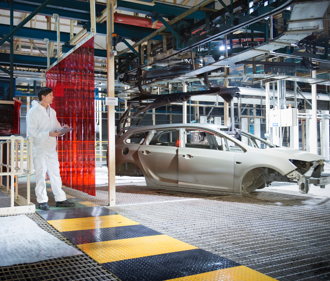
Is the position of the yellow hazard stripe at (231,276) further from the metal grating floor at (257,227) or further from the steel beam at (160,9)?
the steel beam at (160,9)

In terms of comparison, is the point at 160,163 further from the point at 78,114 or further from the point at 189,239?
the point at 189,239

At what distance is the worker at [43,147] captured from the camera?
5.05m

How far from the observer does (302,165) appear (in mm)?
5980

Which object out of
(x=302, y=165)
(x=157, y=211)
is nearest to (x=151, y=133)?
(x=157, y=211)

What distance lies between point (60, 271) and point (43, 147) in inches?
115

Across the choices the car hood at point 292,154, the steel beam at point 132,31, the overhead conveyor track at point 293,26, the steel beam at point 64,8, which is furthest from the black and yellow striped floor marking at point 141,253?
the steel beam at point 132,31

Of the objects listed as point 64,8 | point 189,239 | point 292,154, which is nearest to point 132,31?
point 64,8

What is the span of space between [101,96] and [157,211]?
12203mm

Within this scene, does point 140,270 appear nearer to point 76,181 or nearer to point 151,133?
point 76,181

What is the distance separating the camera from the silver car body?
5.71 m

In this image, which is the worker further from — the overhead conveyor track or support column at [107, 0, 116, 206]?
the overhead conveyor track

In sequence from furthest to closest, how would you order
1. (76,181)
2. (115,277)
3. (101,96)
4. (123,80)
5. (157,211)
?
Answer: (101,96) → (123,80) → (76,181) → (157,211) → (115,277)

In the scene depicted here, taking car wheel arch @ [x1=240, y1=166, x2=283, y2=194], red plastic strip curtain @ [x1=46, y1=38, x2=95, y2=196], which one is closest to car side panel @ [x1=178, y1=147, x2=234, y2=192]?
car wheel arch @ [x1=240, y1=166, x2=283, y2=194]

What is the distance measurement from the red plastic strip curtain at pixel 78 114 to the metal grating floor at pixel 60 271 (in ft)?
9.34
